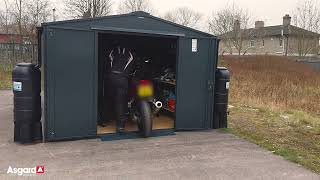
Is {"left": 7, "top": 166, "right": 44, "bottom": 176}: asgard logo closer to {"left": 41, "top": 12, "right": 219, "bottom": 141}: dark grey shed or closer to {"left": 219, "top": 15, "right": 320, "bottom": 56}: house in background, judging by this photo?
{"left": 41, "top": 12, "right": 219, "bottom": 141}: dark grey shed

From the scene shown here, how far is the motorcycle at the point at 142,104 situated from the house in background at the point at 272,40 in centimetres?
2890

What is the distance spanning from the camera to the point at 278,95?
13.6 m

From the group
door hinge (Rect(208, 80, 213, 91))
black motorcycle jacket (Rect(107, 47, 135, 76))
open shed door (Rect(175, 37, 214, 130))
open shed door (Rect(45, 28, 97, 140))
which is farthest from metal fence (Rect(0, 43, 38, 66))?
door hinge (Rect(208, 80, 213, 91))

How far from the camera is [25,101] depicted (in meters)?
5.98

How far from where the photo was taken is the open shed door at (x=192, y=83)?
707 cm

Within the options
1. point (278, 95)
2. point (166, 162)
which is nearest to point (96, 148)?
point (166, 162)

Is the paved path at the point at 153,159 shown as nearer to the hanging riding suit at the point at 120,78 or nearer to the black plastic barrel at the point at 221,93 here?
the hanging riding suit at the point at 120,78

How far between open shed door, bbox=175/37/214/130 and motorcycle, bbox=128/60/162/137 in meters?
0.60

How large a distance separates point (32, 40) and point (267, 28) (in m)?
40.4

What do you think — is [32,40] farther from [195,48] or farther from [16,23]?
[195,48]

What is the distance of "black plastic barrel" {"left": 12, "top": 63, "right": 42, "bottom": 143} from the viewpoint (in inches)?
234

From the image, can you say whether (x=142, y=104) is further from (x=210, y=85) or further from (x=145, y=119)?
(x=210, y=85)

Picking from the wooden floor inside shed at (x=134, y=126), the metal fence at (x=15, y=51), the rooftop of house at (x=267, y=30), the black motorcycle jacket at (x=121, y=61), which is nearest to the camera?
the black motorcycle jacket at (x=121, y=61)

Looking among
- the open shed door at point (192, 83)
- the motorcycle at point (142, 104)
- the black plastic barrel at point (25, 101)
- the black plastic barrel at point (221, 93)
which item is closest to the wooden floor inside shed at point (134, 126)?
the motorcycle at point (142, 104)
